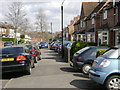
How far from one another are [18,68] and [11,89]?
211cm

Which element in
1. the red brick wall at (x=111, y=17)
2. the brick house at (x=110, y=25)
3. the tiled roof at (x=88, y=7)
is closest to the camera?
the brick house at (x=110, y=25)

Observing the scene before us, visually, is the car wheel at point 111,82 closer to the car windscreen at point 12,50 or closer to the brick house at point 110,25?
the car windscreen at point 12,50

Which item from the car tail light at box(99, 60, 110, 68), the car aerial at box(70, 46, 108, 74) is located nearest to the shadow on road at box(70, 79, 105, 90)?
the car tail light at box(99, 60, 110, 68)

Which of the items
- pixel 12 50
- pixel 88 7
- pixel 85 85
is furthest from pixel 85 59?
pixel 88 7

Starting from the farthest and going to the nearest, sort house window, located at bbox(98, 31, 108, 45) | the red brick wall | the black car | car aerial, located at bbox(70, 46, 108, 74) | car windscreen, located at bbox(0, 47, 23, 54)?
house window, located at bbox(98, 31, 108, 45) < the red brick wall < car aerial, located at bbox(70, 46, 108, 74) < car windscreen, located at bbox(0, 47, 23, 54) < the black car

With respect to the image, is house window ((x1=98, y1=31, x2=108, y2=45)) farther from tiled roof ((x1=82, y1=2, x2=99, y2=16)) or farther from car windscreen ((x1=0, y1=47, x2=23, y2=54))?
car windscreen ((x1=0, y1=47, x2=23, y2=54))

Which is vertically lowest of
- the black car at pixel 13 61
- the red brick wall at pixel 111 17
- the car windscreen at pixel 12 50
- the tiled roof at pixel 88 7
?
the black car at pixel 13 61

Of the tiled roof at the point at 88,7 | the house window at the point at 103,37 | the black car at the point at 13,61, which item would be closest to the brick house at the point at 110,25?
the house window at the point at 103,37

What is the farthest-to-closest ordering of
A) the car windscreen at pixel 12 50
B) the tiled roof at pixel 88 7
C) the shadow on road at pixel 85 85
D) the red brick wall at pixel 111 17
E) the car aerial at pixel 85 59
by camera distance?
the tiled roof at pixel 88 7 → the red brick wall at pixel 111 17 → the car aerial at pixel 85 59 → the car windscreen at pixel 12 50 → the shadow on road at pixel 85 85

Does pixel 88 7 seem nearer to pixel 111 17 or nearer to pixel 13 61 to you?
pixel 111 17

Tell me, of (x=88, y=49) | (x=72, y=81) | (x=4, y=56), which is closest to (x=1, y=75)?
(x=4, y=56)

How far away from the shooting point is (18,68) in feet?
30.1

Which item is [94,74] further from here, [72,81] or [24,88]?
[24,88]

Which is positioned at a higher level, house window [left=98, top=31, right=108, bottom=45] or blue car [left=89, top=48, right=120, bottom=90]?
house window [left=98, top=31, right=108, bottom=45]
